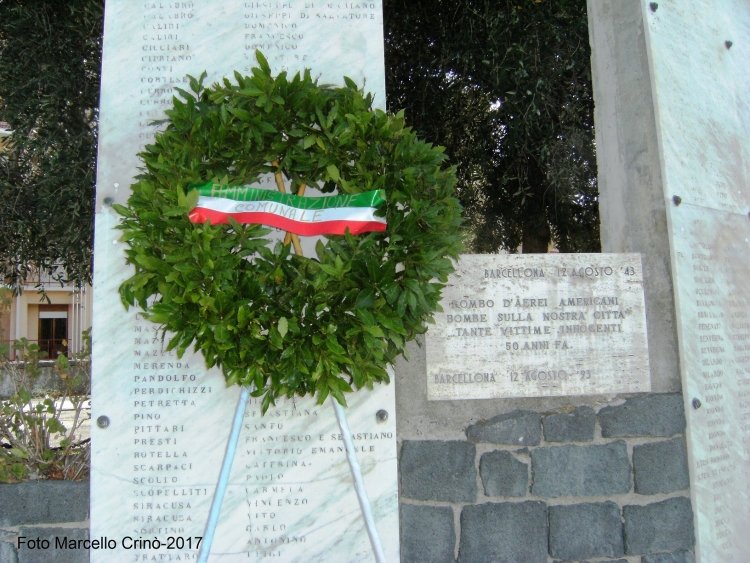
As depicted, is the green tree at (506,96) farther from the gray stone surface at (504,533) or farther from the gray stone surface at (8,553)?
the gray stone surface at (8,553)

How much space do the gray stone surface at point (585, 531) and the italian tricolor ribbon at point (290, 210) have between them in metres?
1.65

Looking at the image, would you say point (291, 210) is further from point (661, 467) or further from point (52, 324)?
point (52, 324)

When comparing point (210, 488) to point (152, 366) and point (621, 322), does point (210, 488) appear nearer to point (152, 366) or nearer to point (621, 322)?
point (152, 366)

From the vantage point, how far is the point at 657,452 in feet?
9.86

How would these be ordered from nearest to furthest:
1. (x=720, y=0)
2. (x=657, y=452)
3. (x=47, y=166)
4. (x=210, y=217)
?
(x=210, y=217) → (x=657, y=452) → (x=720, y=0) → (x=47, y=166)

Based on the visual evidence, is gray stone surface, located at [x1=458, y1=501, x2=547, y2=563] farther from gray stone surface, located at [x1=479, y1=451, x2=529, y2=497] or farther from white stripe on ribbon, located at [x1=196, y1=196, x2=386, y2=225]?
white stripe on ribbon, located at [x1=196, y1=196, x2=386, y2=225]

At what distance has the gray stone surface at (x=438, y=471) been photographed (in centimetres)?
284

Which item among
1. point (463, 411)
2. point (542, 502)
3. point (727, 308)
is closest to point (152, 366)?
point (463, 411)

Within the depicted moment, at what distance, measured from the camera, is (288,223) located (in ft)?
7.80

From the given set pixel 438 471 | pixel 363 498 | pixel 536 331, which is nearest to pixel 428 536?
pixel 438 471

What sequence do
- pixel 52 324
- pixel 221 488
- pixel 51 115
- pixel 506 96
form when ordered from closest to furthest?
pixel 221 488 → pixel 51 115 → pixel 506 96 → pixel 52 324

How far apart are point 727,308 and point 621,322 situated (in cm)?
74

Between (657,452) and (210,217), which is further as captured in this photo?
(657,452)

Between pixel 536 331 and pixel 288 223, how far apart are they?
4.47ft
